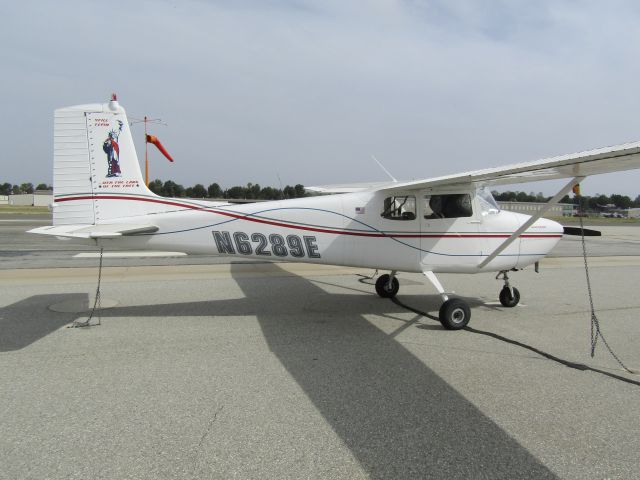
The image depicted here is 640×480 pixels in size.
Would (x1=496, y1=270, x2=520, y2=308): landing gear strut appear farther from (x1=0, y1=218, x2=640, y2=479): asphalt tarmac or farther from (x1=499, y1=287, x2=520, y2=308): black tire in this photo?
(x1=0, y1=218, x2=640, y2=479): asphalt tarmac

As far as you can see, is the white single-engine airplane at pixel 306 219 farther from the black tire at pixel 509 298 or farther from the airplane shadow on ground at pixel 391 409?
the airplane shadow on ground at pixel 391 409

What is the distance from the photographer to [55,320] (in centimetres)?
629

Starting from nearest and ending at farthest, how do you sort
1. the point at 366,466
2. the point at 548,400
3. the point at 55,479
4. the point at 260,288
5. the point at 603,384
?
the point at 55,479
the point at 366,466
the point at 548,400
the point at 603,384
the point at 260,288

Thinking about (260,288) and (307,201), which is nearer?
(307,201)

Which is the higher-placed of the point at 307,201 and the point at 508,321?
the point at 307,201

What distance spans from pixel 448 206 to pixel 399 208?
0.83 metres

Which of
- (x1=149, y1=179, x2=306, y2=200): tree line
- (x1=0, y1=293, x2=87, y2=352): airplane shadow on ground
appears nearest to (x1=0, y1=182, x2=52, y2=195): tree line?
(x1=149, y1=179, x2=306, y2=200): tree line

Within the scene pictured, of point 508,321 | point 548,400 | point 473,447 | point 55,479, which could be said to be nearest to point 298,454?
point 473,447

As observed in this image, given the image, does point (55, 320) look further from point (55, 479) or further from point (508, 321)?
point (508, 321)

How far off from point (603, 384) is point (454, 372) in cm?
143

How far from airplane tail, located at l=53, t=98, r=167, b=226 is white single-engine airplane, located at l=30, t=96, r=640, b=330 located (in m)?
0.01

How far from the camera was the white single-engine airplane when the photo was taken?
603 centimetres

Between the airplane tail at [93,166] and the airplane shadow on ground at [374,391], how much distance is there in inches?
65.7

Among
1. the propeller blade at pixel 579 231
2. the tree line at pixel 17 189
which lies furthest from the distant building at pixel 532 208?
the tree line at pixel 17 189
